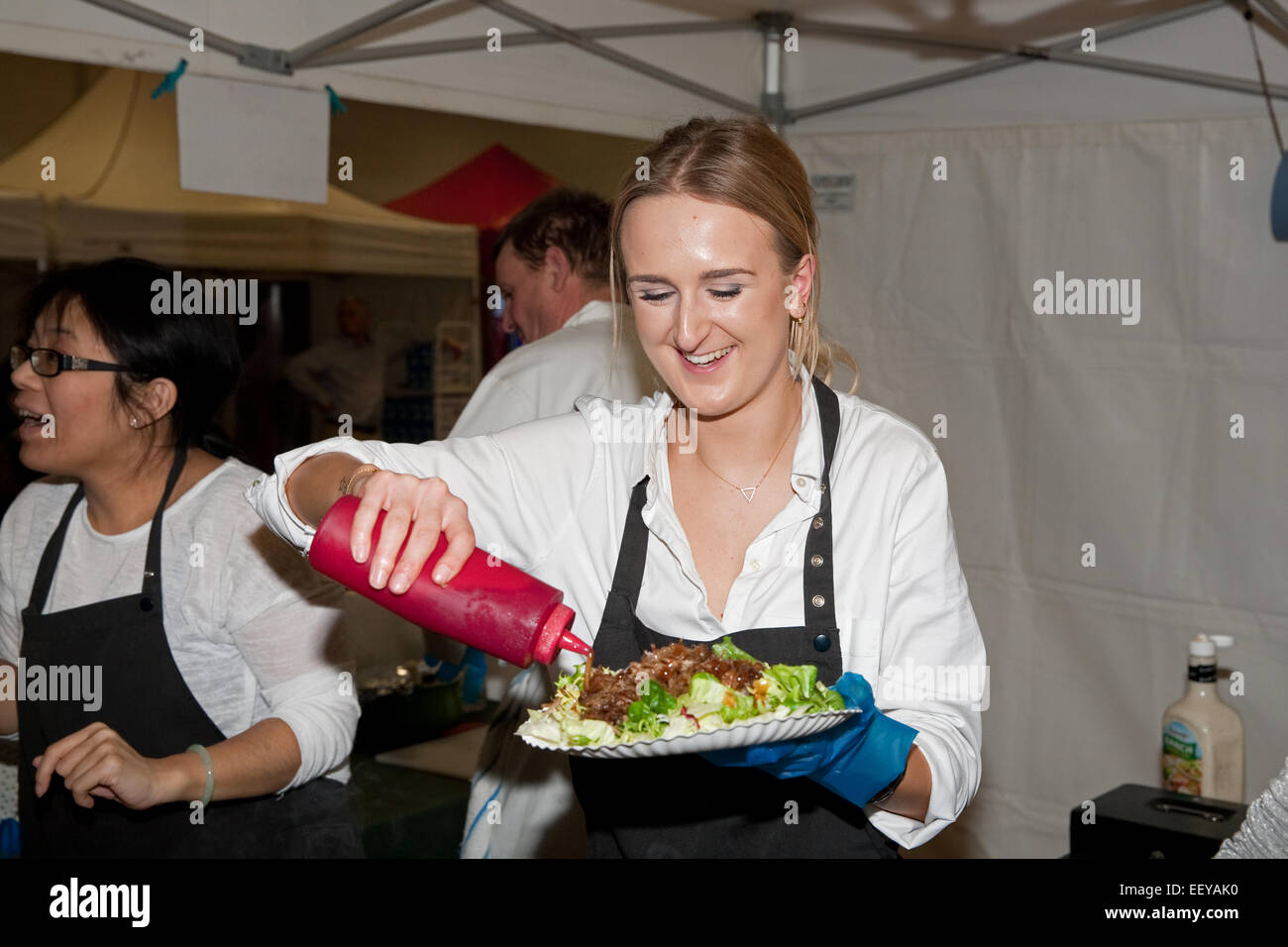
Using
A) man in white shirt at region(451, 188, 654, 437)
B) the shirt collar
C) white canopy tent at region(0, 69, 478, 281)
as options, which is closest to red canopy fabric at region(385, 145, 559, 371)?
white canopy tent at region(0, 69, 478, 281)

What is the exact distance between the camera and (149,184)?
3.54 meters

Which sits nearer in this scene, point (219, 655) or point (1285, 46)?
point (219, 655)

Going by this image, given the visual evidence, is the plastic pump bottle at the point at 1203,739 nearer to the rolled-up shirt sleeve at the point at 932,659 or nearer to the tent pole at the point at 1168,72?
the tent pole at the point at 1168,72

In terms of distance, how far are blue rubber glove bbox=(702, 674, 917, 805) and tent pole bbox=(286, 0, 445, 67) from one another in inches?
82.9

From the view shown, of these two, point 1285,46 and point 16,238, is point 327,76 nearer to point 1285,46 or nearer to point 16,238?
point 16,238

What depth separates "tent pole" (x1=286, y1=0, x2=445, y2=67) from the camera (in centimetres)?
281

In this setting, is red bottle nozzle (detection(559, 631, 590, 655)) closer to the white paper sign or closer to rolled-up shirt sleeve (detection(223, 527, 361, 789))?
rolled-up shirt sleeve (detection(223, 527, 361, 789))

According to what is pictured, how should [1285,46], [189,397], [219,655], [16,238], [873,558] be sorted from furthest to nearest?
[16,238] < [1285,46] < [189,397] < [219,655] < [873,558]

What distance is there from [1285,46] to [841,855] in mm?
2344

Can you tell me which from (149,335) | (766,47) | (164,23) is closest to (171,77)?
(164,23)

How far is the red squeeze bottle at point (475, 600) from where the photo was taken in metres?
1.33

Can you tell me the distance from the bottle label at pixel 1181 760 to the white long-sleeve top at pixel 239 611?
196 cm
